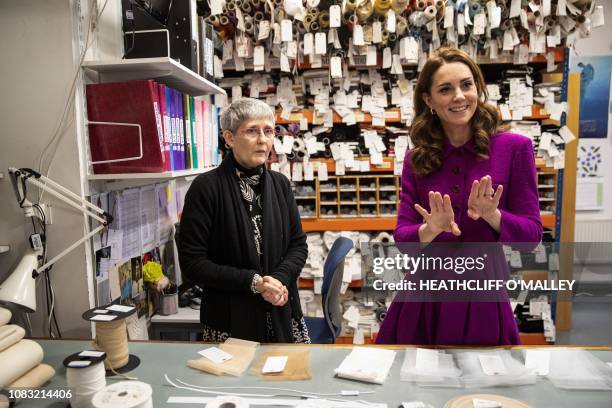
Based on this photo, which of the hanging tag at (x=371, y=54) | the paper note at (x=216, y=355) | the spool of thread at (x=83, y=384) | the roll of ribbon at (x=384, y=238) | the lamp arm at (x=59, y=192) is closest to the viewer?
the spool of thread at (x=83, y=384)

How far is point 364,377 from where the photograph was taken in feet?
3.89

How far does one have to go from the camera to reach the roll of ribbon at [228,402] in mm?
1046

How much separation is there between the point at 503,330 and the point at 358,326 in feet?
6.35

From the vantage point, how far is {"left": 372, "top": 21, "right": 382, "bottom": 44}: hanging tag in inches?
115

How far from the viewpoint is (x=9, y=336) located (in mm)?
1179

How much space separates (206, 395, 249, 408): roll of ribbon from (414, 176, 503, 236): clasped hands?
0.74m

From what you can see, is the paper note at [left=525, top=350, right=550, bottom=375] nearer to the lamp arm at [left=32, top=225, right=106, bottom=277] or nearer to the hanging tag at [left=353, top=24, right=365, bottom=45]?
the lamp arm at [left=32, top=225, right=106, bottom=277]

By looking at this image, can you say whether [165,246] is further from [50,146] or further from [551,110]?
[551,110]

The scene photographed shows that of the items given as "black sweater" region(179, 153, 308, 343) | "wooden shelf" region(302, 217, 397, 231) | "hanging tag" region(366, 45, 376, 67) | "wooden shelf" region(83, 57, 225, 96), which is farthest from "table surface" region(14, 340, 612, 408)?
"hanging tag" region(366, 45, 376, 67)

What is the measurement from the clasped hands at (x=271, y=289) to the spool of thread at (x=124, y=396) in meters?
0.64

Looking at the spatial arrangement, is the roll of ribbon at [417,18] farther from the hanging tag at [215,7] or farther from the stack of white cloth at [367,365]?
the stack of white cloth at [367,365]

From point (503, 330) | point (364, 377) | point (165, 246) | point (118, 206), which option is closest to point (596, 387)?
point (503, 330)

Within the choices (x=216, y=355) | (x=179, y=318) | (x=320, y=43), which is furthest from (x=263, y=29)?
(x=216, y=355)

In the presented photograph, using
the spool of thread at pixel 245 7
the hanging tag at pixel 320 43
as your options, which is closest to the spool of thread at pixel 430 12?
the hanging tag at pixel 320 43
